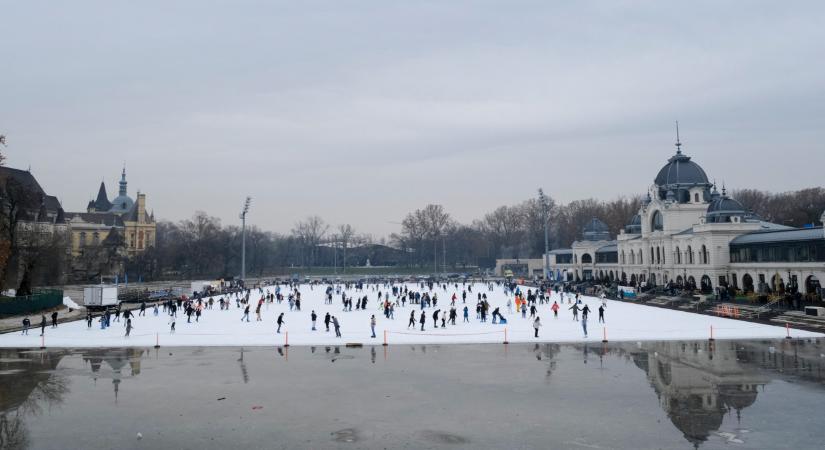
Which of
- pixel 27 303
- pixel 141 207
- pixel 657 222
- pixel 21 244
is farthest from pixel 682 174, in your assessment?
pixel 141 207

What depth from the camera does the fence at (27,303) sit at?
1533 inches

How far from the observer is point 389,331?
2989 cm

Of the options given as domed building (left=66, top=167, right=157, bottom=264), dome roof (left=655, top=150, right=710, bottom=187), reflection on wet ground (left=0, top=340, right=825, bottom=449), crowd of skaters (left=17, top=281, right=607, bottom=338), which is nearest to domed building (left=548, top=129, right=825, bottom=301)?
dome roof (left=655, top=150, right=710, bottom=187)

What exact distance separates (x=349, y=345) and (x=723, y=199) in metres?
43.8

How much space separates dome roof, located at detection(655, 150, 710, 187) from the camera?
64062mm

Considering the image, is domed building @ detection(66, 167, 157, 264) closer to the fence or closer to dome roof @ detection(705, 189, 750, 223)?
the fence

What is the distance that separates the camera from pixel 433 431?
12.2 m

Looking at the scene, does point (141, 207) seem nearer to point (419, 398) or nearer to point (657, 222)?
point (657, 222)

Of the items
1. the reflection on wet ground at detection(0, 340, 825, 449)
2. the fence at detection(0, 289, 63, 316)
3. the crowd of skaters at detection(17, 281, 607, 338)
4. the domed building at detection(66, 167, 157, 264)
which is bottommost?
the reflection on wet ground at detection(0, 340, 825, 449)

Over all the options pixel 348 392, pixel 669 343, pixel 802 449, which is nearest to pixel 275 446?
pixel 348 392

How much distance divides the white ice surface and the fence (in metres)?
4.85

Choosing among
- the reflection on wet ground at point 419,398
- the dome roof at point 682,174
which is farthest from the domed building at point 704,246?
the reflection on wet ground at point 419,398

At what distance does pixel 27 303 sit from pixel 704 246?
5771cm

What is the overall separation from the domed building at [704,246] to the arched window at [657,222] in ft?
0.07
